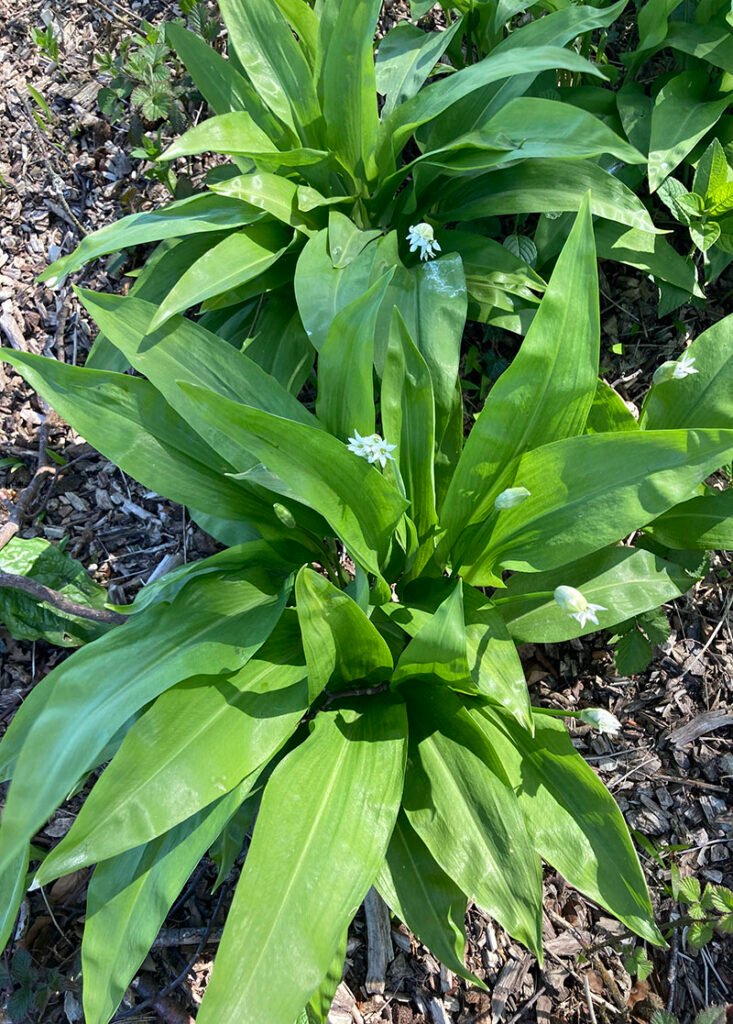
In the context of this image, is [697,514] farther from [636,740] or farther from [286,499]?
[286,499]

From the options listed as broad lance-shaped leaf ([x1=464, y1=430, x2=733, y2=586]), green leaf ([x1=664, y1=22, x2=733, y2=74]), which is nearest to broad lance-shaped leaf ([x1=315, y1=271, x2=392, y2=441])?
broad lance-shaped leaf ([x1=464, y1=430, x2=733, y2=586])

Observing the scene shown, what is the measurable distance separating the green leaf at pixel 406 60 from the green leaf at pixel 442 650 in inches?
68.3

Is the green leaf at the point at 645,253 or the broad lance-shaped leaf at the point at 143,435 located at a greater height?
the broad lance-shaped leaf at the point at 143,435

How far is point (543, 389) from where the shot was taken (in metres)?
1.69

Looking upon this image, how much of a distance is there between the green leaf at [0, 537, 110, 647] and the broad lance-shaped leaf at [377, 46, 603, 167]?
66.1 inches

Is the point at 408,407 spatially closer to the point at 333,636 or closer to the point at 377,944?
the point at 333,636

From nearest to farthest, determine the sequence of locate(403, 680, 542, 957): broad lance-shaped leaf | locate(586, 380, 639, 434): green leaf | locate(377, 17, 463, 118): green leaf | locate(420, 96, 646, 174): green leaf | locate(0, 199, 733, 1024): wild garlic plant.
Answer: locate(0, 199, 733, 1024): wild garlic plant → locate(403, 680, 542, 957): broad lance-shaped leaf → locate(586, 380, 639, 434): green leaf → locate(420, 96, 646, 174): green leaf → locate(377, 17, 463, 118): green leaf

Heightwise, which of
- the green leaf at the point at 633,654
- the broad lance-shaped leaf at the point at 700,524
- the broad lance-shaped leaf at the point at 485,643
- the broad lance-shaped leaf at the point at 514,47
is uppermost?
the broad lance-shaped leaf at the point at 514,47

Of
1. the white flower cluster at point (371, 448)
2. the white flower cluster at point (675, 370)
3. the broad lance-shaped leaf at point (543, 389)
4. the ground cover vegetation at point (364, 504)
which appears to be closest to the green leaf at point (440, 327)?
the ground cover vegetation at point (364, 504)

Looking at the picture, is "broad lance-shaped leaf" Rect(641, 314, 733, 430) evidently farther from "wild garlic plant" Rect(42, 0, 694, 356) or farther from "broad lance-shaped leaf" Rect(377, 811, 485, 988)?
"broad lance-shaped leaf" Rect(377, 811, 485, 988)

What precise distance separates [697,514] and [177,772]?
1498 millimetres

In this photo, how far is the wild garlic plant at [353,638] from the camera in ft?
4.81

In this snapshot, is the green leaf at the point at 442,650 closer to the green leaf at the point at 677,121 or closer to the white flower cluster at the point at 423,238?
the white flower cluster at the point at 423,238

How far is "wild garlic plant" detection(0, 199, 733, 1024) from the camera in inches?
57.7
